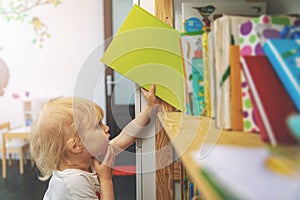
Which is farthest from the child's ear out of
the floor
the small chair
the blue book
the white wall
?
the white wall

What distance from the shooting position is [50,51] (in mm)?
3492

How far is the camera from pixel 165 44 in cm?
111

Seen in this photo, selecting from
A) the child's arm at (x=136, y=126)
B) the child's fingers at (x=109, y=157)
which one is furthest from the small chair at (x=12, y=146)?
the child's fingers at (x=109, y=157)

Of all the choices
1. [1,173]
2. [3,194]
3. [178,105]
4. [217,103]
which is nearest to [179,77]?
[178,105]

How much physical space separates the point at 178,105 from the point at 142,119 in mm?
181

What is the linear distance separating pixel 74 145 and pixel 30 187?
1.88m

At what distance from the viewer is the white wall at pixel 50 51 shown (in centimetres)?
345

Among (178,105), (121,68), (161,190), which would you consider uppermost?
(121,68)

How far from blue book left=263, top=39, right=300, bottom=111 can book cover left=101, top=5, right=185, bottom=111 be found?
21.6 inches

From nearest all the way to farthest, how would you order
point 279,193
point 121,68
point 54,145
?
point 279,193
point 54,145
point 121,68

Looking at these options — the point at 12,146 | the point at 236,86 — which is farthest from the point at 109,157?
the point at 12,146

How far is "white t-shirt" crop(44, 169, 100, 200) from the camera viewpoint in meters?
1.04

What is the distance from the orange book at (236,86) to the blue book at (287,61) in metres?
0.09

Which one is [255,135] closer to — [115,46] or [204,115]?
[204,115]
